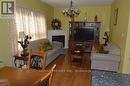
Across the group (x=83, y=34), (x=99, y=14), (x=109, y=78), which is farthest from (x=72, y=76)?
(x=99, y=14)

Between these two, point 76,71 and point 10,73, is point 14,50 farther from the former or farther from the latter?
point 10,73

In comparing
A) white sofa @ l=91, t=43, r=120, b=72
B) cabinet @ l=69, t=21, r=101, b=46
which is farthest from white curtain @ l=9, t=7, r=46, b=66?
white sofa @ l=91, t=43, r=120, b=72

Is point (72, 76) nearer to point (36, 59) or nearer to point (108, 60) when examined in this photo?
point (108, 60)

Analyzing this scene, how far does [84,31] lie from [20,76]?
639 centimetres

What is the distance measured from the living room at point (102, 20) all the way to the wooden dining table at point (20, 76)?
2492 millimetres

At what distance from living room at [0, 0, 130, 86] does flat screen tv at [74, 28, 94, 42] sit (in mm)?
664

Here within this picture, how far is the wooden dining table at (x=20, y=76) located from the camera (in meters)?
1.81

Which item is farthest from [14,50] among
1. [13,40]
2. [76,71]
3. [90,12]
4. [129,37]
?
[90,12]

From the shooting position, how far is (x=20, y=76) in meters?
2.02

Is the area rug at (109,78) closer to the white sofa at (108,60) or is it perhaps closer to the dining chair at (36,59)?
the white sofa at (108,60)

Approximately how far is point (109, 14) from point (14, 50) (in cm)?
554

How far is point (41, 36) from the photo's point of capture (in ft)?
23.6

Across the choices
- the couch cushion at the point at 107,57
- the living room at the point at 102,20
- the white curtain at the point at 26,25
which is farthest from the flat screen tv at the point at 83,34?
the couch cushion at the point at 107,57

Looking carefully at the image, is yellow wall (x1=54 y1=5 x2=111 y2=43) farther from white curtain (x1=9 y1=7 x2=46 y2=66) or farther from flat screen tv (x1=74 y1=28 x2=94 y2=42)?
white curtain (x1=9 y1=7 x2=46 y2=66)
